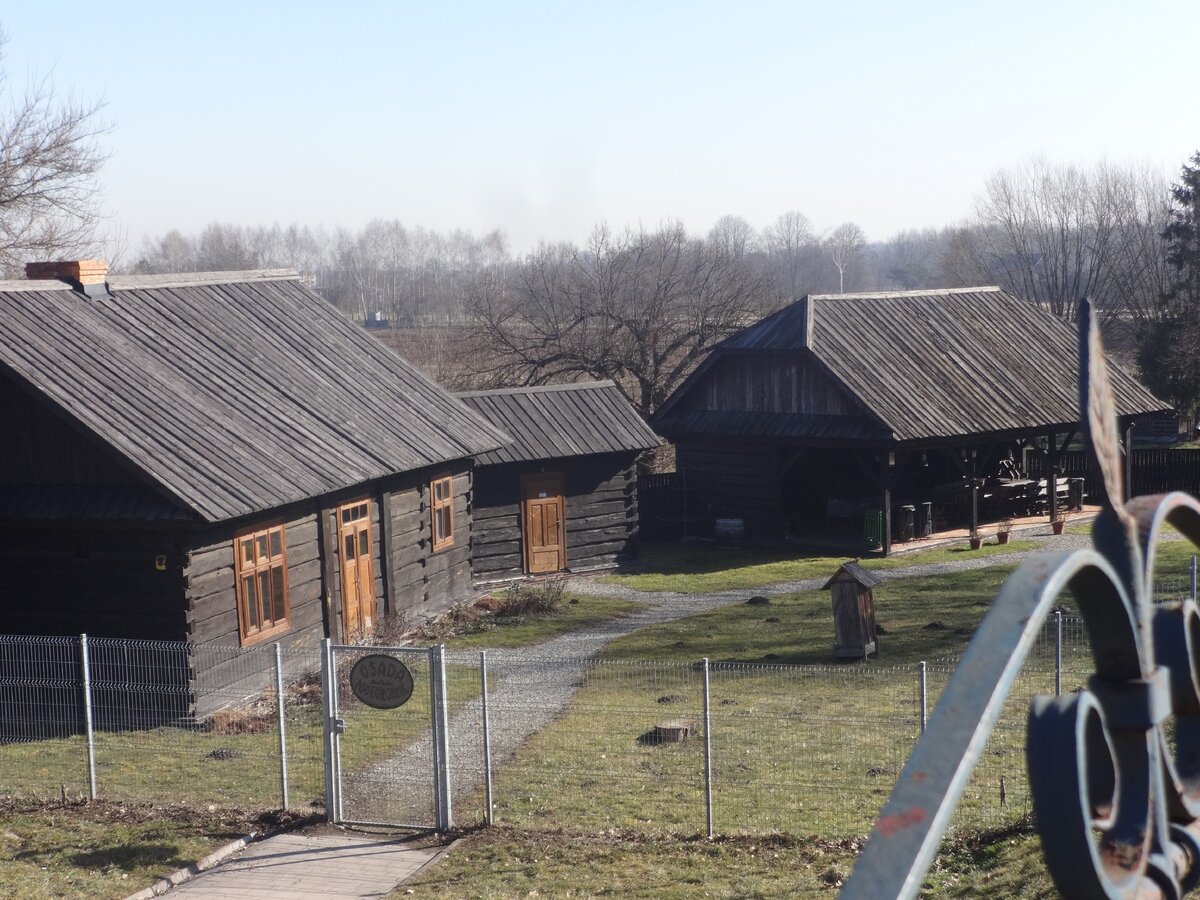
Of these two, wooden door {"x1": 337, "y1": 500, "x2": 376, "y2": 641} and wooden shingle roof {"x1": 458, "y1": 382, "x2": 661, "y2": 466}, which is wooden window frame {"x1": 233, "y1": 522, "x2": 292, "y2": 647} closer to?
wooden door {"x1": 337, "y1": 500, "x2": 376, "y2": 641}

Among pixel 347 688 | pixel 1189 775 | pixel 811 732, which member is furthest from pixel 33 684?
pixel 1189 775

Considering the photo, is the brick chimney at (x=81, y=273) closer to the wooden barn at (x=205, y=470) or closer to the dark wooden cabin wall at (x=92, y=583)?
the wooden barn at (x=205, y=470)

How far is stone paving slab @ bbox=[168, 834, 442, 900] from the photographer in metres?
11.5

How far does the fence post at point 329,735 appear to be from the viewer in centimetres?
1309

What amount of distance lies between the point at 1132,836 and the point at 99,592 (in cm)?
1650

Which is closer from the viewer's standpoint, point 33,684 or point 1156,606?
point 1156,606

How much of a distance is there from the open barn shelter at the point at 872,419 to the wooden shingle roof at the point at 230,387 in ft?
27.8

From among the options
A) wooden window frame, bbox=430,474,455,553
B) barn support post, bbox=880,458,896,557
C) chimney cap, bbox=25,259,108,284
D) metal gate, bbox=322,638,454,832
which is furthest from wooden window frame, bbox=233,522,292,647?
barn support post, bbox=880,458,896,557

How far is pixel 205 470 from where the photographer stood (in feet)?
56.1

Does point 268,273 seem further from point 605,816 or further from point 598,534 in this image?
point 605,816

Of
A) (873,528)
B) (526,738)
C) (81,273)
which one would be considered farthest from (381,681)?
(873,528)

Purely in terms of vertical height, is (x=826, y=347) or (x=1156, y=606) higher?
(x=826, y=347)

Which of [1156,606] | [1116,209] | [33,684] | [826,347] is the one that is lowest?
[33,684]

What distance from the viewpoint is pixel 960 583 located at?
25.1 meters
